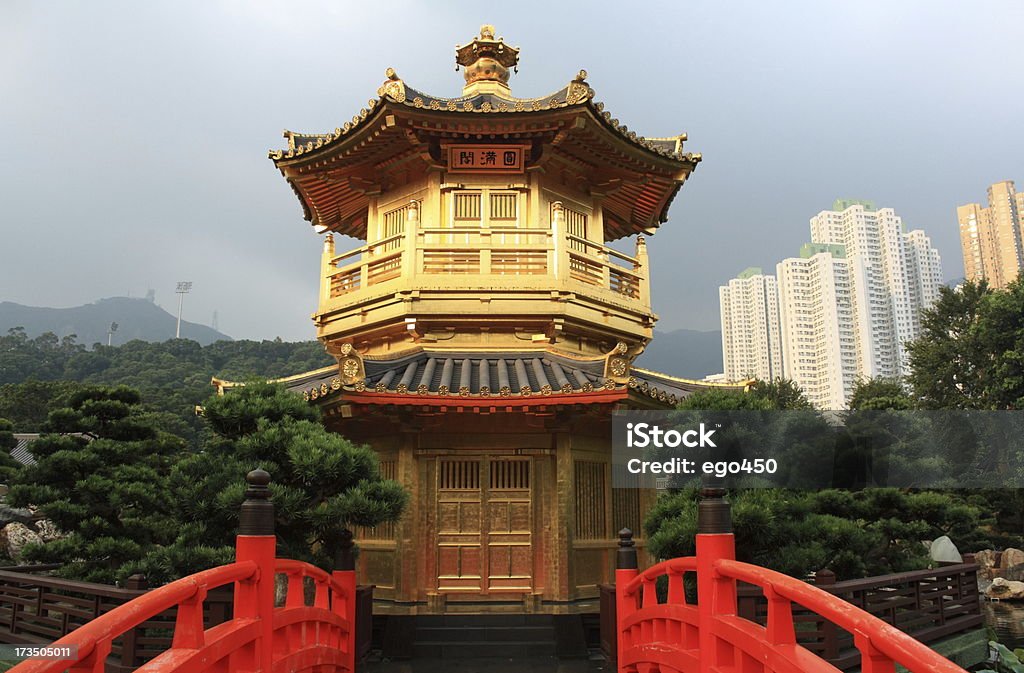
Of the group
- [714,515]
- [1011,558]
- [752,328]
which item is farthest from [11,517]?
[752,328]

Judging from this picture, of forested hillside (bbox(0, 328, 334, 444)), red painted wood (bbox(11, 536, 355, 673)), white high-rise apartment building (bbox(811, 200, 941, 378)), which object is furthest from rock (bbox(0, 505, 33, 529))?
white high-rise apartment building (bbox(811, 200, 941, 378))

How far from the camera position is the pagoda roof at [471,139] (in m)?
11.2

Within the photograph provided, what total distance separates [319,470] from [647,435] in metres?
4.32

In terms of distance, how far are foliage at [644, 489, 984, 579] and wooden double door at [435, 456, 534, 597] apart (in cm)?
282

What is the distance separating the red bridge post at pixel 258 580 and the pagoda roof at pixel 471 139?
766 cm

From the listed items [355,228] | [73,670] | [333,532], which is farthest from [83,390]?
[73,670]

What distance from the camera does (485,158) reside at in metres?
12.0

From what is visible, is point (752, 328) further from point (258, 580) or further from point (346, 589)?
point (258, 580)

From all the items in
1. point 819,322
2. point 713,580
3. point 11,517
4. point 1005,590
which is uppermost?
point 819,322

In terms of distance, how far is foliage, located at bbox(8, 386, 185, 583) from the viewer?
356 inches

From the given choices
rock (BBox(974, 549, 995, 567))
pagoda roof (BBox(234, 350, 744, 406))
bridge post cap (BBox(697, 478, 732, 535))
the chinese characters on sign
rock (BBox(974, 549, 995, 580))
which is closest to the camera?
bridge post cap (BBox(697, 478, 732, 535))

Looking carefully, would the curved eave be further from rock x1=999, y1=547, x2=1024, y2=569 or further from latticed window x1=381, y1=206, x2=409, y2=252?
rock x1=999, y1=547, x2=1024, y2=569

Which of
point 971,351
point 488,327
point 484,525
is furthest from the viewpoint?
point 971,351

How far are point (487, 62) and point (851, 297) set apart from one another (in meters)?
63.2
